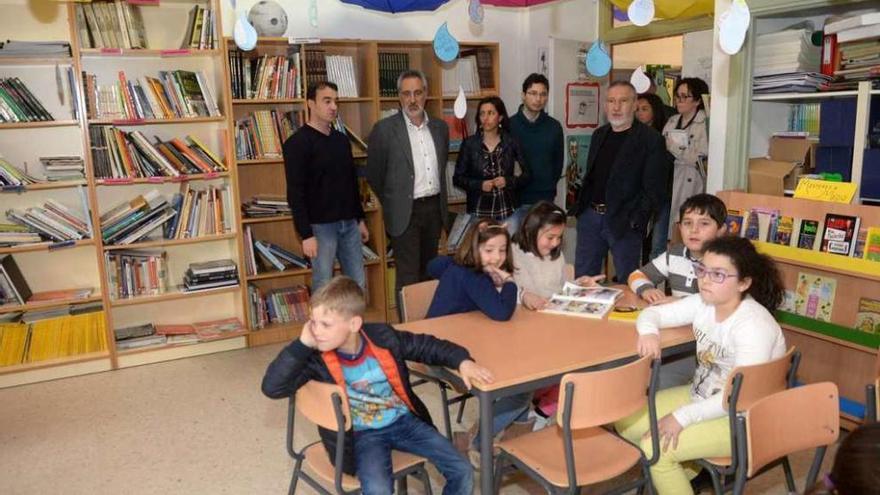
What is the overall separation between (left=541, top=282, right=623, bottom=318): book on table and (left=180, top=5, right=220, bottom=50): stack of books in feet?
8.83

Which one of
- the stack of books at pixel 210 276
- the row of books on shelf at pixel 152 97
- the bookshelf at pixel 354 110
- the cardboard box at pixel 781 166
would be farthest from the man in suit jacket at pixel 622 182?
the row of books on shelf at pixel 152 97

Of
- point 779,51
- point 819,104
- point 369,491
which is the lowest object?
point 369,491

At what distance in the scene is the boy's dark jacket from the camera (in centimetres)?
203

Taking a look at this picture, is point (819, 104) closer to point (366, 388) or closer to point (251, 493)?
point (366, 388)

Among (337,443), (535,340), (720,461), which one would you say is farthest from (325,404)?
(720,461)

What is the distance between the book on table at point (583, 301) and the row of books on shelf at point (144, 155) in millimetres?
2462

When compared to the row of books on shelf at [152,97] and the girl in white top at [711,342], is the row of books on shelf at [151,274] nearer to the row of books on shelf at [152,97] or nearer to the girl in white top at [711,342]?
the row of books on shelf at [152,97]

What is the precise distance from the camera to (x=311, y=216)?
4.12 meters

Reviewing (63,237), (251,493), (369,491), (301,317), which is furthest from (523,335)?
(63,237)

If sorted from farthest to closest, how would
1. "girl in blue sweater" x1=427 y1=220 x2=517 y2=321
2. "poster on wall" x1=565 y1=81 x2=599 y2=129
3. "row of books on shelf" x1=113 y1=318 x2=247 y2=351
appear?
"poster on wall" x1=565 y1=81 x2=599 y2=129 → "row of books on shelf" x1=113 y1=318 x2=247 y2=351 → "girl in blue sweater" x1=427 y1=220 x2=517 y2=321

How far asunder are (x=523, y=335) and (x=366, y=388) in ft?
1.90

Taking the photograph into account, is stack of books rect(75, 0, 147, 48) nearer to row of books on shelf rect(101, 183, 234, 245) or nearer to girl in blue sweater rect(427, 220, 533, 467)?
row of books on shelf rect(101, 183, 234, 245)

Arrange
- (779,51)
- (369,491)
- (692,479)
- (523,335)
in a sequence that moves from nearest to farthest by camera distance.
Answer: (369,491)
(523,335)
(692,479)
(779,51)

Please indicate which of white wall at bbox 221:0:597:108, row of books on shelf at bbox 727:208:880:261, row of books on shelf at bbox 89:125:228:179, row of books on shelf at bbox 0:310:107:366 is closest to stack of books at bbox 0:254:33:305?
row of books on shelf at bbox 0:310:107:366
